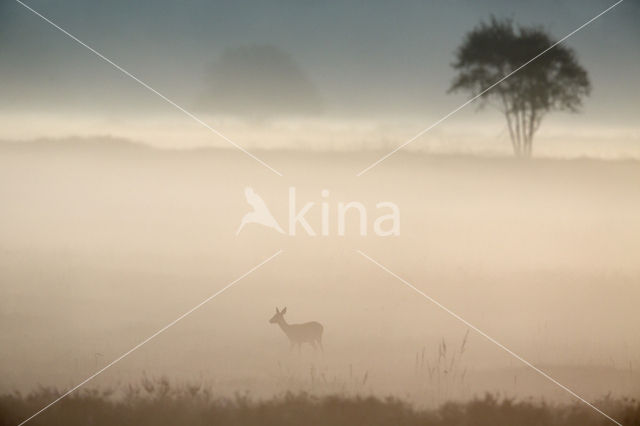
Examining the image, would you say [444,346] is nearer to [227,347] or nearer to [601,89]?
[227,347]

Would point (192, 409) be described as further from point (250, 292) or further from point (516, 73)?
point (516, 73)

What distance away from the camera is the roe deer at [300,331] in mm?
4566

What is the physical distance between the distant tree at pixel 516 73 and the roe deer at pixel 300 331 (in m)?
1.39

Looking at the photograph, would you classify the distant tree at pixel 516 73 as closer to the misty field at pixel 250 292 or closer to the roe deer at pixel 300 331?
the misty field at pixel 250 292

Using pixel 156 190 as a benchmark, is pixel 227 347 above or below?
below

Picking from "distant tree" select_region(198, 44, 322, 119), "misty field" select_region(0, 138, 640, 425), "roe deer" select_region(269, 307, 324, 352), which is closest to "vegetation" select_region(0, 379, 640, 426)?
"misty field" select_region(0, 138, 640, 425)

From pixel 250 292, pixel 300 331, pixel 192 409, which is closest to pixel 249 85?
pixel 250 292

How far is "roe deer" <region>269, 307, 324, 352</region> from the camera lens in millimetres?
4566

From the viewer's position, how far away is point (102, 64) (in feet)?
14.9

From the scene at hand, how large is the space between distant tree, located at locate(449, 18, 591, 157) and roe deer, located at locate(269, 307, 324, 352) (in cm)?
139

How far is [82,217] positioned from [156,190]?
40 centimetres

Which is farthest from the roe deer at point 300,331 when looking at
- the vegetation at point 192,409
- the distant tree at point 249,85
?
the distant tree at point 249,85

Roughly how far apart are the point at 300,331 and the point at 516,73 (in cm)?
173

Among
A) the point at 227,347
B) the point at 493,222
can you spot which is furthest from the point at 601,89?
the point at 227,347
